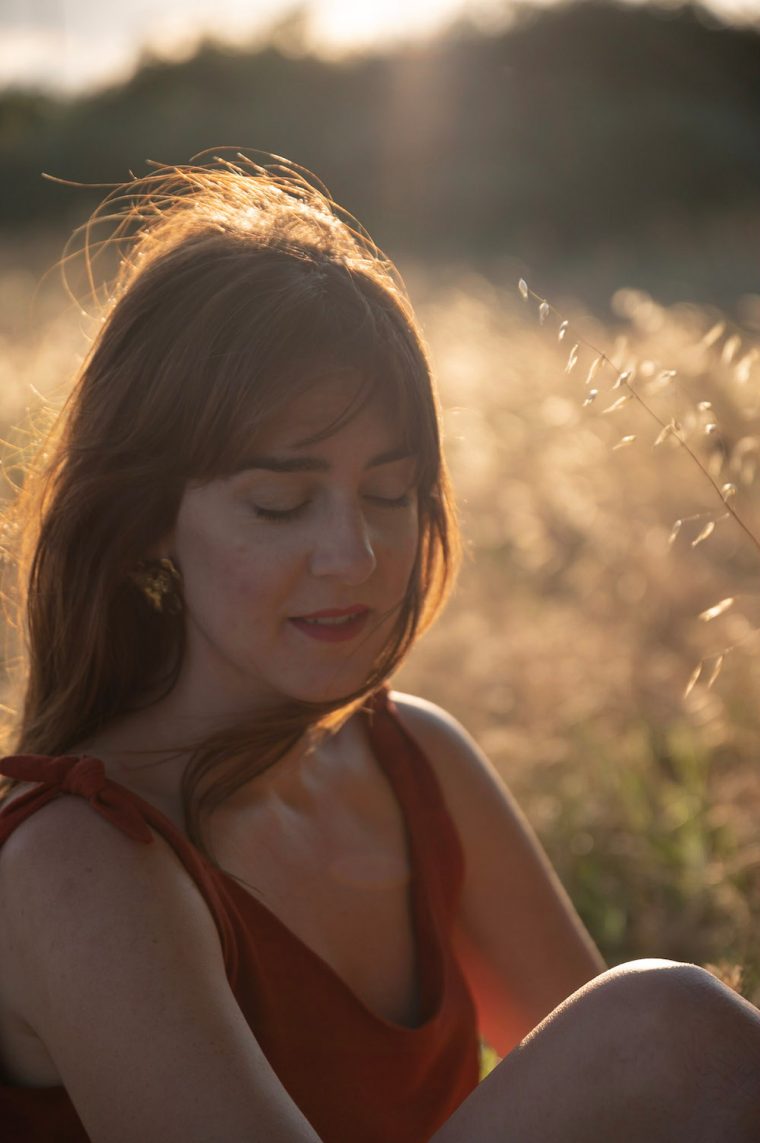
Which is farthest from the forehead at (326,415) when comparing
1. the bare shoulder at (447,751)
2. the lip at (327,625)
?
the bare shoulder at (447,751)

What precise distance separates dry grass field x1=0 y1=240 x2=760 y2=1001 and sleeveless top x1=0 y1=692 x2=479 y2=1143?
1.33 feet

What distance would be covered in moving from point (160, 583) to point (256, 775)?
0.95 ft

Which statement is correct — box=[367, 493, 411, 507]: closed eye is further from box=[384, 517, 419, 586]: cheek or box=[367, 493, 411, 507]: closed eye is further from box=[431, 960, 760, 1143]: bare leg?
box=[431, 960, 760, 1143]: bare leg

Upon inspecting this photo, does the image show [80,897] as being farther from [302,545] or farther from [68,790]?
[302,545]

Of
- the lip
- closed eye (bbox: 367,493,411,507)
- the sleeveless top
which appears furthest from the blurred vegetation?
the lip

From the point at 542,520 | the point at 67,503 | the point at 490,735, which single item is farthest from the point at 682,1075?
the point at 542,520

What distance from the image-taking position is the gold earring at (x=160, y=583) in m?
1.72

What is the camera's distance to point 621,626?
4.11 m

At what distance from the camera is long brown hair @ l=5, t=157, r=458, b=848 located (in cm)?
159

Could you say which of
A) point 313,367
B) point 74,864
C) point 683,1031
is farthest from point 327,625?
point 683,1031

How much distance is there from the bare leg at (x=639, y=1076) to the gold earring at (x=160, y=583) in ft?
2.45

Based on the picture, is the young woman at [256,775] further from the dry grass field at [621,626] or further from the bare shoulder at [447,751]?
the dry grass field at [621,626]

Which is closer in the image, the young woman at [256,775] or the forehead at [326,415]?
the young woman at [256,775]

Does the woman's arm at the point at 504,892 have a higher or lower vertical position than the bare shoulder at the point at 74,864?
lower
